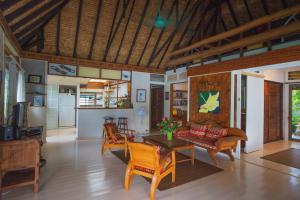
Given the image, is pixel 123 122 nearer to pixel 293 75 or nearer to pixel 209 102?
pixel 209 102

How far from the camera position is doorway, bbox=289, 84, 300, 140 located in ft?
23.6

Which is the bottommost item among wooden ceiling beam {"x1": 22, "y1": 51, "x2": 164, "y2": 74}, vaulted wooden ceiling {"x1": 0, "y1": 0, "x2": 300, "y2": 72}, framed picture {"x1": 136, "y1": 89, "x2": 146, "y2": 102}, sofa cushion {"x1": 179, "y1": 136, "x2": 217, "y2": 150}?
sofa cushion {"x1": 179, "y1": 136, "x2": 217, "y2": 150}

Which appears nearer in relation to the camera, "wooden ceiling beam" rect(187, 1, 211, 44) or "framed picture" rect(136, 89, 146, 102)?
"wooden ceiling beam" rect(187, 1, 211, 44)

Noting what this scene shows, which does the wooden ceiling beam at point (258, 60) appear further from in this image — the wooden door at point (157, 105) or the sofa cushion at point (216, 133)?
the wooden door at point (157, 105)

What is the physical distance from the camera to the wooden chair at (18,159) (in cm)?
270

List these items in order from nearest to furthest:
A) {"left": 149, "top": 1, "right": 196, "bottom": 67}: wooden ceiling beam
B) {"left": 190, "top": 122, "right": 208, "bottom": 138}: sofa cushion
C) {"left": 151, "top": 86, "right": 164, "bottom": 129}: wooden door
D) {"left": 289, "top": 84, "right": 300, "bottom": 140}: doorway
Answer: {"left": 190, "top": 122, "right": 208, "bottom": 138}: sofa cushion → {"left": 149, "top": 1, "right": 196, "bottom": 67}: wooden ceiling beam → {"left": 289, "top": 84, "right": 300, "bottom": 140}: doorway → {"left": 151, "top": 86, "right": 164, "bottom": 129}: wooden door

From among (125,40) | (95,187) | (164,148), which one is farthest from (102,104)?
(95,187)

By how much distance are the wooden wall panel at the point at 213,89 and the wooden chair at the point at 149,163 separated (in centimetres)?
277

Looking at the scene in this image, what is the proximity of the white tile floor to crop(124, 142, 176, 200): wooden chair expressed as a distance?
0.29 meters

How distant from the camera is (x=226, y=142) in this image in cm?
439

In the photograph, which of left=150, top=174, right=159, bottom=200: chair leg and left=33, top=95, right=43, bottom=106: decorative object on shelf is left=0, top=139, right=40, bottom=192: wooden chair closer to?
left=150, top=174, right=159, bottom=200: chair leg

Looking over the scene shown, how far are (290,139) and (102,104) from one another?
32.8 feet

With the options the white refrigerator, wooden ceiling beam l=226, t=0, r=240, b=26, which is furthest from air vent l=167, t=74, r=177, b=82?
the white refrigerator

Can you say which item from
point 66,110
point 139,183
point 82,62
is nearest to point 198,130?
point 139,183
